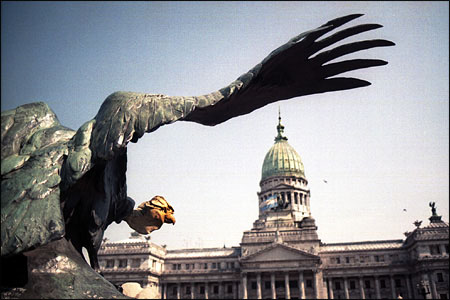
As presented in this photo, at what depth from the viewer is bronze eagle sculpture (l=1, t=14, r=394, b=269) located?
3908mm

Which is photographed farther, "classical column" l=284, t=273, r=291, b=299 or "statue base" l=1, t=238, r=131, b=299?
"classical column" l=284, t=273, r=291, b=299

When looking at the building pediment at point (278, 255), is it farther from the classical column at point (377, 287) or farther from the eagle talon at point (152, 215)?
the eagle talon at point (152, 215)

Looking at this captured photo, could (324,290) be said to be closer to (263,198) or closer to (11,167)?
(263,198)

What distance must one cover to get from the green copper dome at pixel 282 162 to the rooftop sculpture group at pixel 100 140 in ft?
245

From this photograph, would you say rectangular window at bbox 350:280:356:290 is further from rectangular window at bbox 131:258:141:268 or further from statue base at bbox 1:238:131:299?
statue base at bbox 1:238:131:299

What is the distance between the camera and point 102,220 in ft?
15.7

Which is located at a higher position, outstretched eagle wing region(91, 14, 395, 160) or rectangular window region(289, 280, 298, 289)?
outstretched eagle wing region(91, 14, 395, 160)

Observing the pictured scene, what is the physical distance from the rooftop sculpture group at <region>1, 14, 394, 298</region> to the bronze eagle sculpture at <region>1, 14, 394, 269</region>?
10 millimetres

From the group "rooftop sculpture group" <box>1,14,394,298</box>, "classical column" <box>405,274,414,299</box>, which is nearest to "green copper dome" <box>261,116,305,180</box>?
"classical column" <box>405,274,414,299</box>

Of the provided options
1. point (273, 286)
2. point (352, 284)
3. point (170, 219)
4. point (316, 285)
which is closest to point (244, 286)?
point (273, 286)

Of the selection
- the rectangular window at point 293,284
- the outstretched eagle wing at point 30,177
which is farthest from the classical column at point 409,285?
the outstretched eagle wing at point 30,177

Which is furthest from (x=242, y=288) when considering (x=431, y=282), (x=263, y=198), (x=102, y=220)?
(x=102, y=220)

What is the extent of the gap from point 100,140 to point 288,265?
6186 cm

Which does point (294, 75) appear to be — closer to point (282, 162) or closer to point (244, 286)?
point (244, 286)
